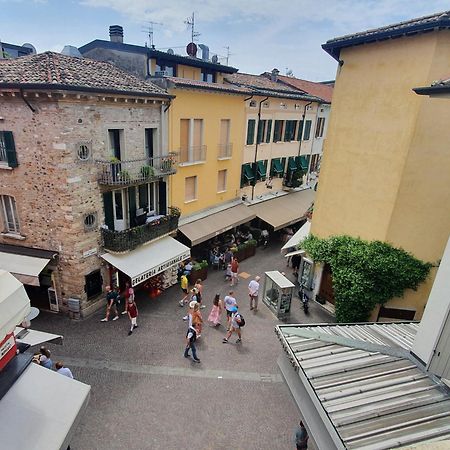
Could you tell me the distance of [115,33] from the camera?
17.7 metres

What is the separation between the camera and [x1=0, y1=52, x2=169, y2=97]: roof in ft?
36.9

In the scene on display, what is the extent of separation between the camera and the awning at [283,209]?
2265 centimetres

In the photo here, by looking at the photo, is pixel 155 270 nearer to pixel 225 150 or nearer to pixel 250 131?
pixel 225 150

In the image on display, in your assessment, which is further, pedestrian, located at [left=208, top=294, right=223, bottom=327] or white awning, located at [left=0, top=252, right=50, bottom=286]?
pedestrian, located at [left=208, top=294, right=223, bottom=327]

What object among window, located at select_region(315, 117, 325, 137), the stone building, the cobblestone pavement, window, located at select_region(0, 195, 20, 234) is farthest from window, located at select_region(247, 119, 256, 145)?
window, located at select_region(0, 195, 20, 234)

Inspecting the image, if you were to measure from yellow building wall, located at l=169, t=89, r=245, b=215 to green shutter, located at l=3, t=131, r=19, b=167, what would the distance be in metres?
6.61

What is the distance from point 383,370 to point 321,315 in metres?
10.2

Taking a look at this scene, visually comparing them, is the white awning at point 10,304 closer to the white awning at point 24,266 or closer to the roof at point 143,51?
the white awning at point 24,266

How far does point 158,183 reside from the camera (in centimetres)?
1642

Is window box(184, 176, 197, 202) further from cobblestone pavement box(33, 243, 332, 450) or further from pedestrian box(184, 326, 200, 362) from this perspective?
pedestrian box(184, 326, 200, 362)

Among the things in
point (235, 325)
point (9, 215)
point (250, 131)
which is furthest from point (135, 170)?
point (250, 131)

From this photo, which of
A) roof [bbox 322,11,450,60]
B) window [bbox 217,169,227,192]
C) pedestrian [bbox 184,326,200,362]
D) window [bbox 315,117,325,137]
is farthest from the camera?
window [bbox 315,117,325,137]

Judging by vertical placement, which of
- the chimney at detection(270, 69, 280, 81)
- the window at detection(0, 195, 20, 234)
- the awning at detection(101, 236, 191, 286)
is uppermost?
the chimney at detection(270, 69, 280, 81)

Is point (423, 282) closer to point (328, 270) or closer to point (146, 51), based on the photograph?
point (328, 270)
